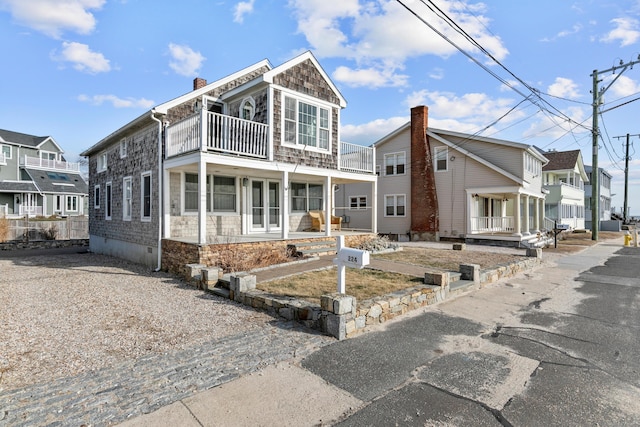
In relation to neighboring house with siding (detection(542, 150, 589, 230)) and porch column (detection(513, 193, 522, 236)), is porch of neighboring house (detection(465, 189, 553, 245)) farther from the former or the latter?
neighboring house with siding (detection(542, 150, 589, 230))

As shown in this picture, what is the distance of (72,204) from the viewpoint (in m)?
36.2

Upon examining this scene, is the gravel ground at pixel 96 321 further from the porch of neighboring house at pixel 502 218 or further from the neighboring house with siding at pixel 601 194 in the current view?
the neighboring house with siding at pixel 601 194

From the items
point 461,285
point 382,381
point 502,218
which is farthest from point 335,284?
point 502,218

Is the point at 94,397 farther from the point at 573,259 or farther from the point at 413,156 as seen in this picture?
the point at 413,156

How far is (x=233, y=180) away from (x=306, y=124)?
3507mm

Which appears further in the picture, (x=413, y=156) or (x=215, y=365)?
(x=413, y=156)

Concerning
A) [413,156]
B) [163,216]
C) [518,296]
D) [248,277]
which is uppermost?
[413,156]

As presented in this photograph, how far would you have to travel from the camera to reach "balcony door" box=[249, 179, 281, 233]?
1380cm

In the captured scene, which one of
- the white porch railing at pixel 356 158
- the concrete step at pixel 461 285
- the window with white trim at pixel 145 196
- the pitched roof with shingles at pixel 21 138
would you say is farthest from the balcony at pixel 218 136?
the pitched roof with shingles at pixel 21 138

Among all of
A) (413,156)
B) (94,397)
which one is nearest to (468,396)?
(94,397)

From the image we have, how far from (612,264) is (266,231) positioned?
13.0 m

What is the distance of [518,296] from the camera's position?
797 centimetres

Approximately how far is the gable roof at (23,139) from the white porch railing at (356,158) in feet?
121

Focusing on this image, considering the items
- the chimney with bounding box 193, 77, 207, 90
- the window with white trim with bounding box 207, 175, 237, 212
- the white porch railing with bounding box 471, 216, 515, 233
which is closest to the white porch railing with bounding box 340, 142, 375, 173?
the window with white trim with bounding box 207, 175, 237, 212
